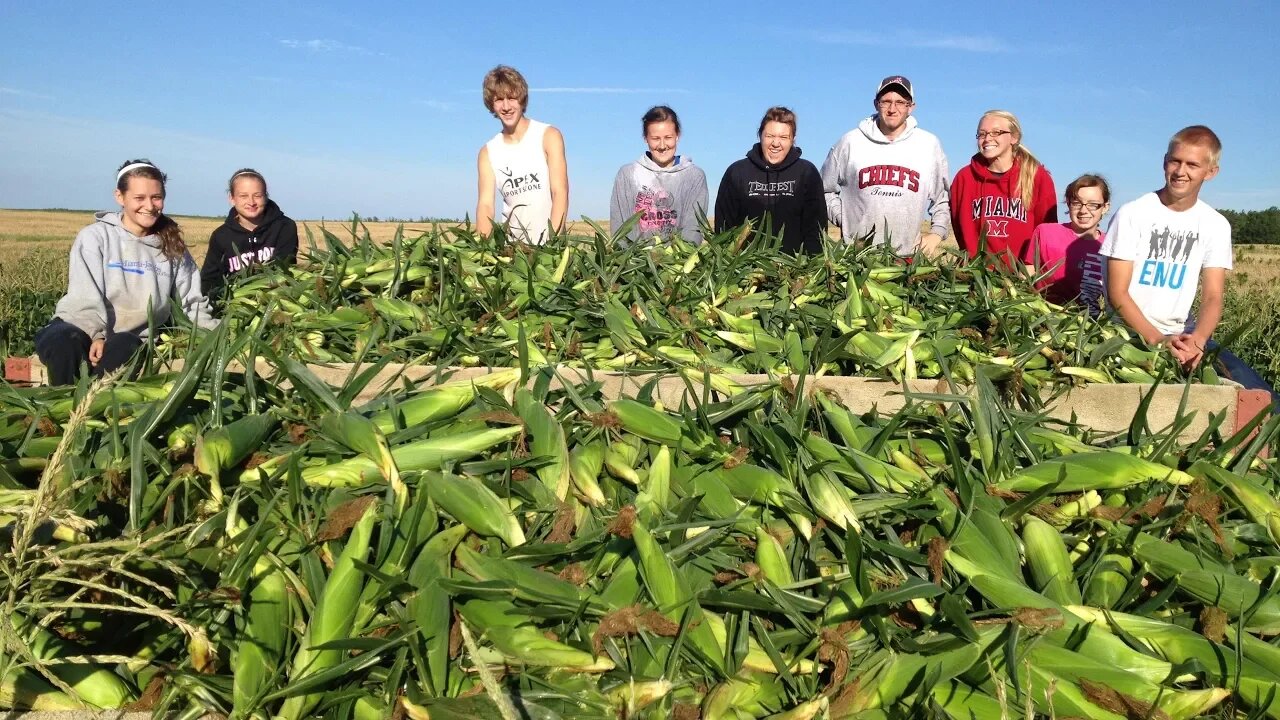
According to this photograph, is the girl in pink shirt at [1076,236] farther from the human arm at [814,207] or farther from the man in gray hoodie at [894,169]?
the human arm at [814,207]

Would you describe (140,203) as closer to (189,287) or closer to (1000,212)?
(189,287)

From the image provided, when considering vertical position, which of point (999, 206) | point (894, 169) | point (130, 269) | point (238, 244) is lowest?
point (130, 269)

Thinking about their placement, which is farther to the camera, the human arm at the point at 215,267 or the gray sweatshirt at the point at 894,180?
the gray sweatshirt at the point at 894,180

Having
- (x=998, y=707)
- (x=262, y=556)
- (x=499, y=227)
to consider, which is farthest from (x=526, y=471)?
(x=499, y=227)

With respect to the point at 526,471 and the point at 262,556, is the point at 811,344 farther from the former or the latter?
the point at 262,556

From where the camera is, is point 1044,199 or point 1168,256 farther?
point 1044,199

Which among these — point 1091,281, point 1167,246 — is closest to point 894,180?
point 1091,281

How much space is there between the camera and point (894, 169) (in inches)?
219

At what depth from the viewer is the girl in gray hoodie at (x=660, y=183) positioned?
563 cm

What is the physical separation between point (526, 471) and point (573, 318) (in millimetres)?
1454

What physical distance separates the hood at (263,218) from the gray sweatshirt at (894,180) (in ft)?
11.2

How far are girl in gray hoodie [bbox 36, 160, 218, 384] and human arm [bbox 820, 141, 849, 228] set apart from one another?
3853mm

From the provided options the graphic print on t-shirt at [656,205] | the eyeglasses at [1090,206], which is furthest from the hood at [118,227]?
the eyeglasses at [1090,206]

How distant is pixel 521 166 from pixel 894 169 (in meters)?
2.36
